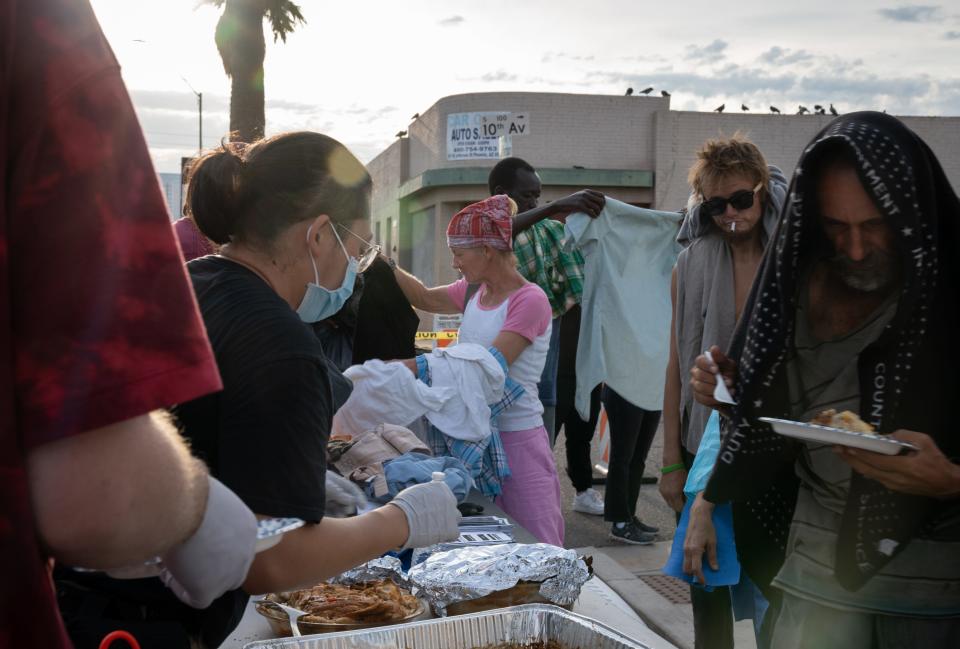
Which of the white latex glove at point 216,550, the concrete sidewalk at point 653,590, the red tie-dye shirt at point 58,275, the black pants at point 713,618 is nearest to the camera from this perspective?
the red tie-dye shirt at point 58,275

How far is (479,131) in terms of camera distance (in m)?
23.1

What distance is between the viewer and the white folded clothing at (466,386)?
142 inches

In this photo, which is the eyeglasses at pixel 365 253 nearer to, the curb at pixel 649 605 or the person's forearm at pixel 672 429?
the person's forearm at pixel 672 429

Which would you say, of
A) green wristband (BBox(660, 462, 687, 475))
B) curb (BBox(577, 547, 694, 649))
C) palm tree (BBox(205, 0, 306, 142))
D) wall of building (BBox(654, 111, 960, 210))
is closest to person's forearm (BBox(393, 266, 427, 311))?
curb (BBox(577, 547, 694, 649))

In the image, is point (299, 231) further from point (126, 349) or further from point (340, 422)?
point (340, 422)

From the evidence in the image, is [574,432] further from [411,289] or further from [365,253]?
[365,253]

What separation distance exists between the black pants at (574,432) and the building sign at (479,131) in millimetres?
17280

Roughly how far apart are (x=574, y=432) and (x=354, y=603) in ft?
13.2

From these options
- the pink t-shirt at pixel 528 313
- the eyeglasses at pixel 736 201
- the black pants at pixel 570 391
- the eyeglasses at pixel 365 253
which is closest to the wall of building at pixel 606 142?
the black pants at pixel 570 391

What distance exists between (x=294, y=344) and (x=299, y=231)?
38cm

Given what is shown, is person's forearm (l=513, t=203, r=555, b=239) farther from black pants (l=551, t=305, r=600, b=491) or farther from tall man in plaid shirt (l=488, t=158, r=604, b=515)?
black pants (l=551, t=305, r=600, b=491)

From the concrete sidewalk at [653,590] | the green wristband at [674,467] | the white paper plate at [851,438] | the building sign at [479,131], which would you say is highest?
the building sign at [479,131]

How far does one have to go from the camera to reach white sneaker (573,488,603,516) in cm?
609

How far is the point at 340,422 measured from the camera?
11.8 feet
